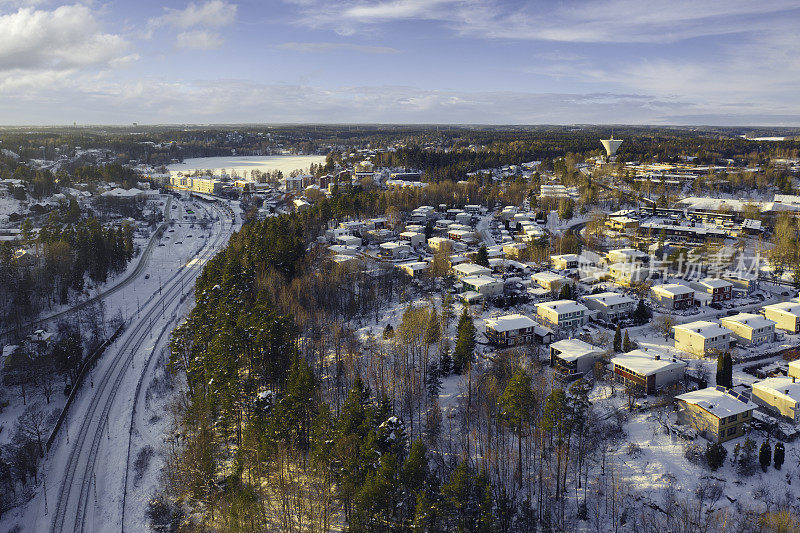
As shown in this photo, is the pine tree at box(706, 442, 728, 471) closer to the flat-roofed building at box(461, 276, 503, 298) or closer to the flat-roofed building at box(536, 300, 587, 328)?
the flat-roofed building at box(536, 300, 587, 328)

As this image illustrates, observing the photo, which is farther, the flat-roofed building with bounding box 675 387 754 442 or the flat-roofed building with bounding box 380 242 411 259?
the flat-roofed building with bounding box 380 242 411 259

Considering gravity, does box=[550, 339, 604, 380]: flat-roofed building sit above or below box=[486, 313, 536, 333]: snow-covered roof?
below

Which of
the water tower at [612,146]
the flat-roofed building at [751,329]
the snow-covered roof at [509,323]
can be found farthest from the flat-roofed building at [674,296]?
the water tower at [612,146]

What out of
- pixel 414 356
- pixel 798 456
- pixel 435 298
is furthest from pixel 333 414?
pixel 798 456

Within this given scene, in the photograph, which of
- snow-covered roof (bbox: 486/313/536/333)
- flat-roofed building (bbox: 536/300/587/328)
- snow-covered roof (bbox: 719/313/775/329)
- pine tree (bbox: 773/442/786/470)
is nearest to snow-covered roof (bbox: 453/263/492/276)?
flat-roofed building (bbox: 536/300/587/328)

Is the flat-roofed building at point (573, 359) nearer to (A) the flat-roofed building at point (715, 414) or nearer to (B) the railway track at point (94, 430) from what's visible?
(A) the flat-roofed building at point (715, 414)
